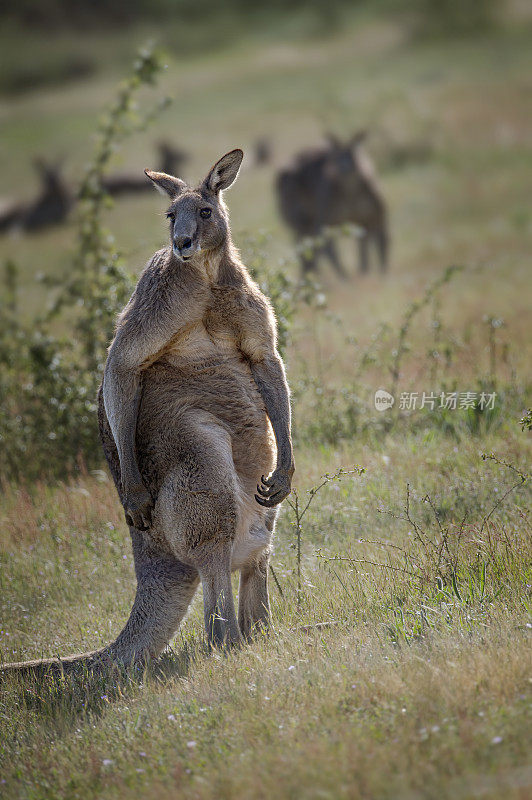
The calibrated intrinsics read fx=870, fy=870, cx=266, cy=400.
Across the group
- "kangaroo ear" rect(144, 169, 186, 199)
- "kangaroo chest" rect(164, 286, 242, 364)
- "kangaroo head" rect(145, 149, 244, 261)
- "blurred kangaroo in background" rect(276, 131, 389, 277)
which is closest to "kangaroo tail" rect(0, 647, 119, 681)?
"kangaroo chest" rect(164, 286, 242, 364)

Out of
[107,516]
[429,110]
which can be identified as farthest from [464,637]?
[429,110]

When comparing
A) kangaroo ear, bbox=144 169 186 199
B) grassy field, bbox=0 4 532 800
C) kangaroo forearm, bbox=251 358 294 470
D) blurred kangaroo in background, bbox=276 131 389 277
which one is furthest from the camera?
blurred kangaroo in background, bbox=276 131 389 277

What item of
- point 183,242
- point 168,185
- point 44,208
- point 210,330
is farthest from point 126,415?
point 44,208

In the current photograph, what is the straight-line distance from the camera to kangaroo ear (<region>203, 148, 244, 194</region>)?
456cm

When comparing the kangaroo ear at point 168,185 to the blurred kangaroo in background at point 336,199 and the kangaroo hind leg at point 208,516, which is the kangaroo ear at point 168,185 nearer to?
the kangaroo hind leg at point 208,516

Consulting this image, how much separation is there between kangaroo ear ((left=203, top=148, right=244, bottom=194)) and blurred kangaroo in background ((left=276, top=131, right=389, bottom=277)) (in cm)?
1041

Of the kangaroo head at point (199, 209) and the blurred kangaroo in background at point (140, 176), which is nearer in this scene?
the kangaroo head at point (199, 209)

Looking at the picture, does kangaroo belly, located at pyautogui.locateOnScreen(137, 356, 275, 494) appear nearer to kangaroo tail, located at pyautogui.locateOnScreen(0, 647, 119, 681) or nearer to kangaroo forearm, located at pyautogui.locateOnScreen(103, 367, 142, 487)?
kangaroo forearm, located at pyautogui.locateOnScreen(103, 367, 142, 487)

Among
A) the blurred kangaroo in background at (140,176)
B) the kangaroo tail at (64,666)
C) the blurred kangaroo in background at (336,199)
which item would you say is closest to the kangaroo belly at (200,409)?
the kangaroo tail at (64,666)

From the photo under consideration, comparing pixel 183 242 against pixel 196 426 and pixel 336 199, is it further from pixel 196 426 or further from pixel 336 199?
pixel 336 199

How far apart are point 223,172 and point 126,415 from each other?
1392mm

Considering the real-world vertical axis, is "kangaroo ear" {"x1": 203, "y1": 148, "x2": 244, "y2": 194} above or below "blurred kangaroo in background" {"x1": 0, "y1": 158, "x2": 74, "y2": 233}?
below

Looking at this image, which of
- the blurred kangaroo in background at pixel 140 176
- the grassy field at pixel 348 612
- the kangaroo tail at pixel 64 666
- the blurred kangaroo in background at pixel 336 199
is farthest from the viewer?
the blurred kangaroo in background at pixel 140 176

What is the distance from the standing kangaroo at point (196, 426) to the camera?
4.27 metres
